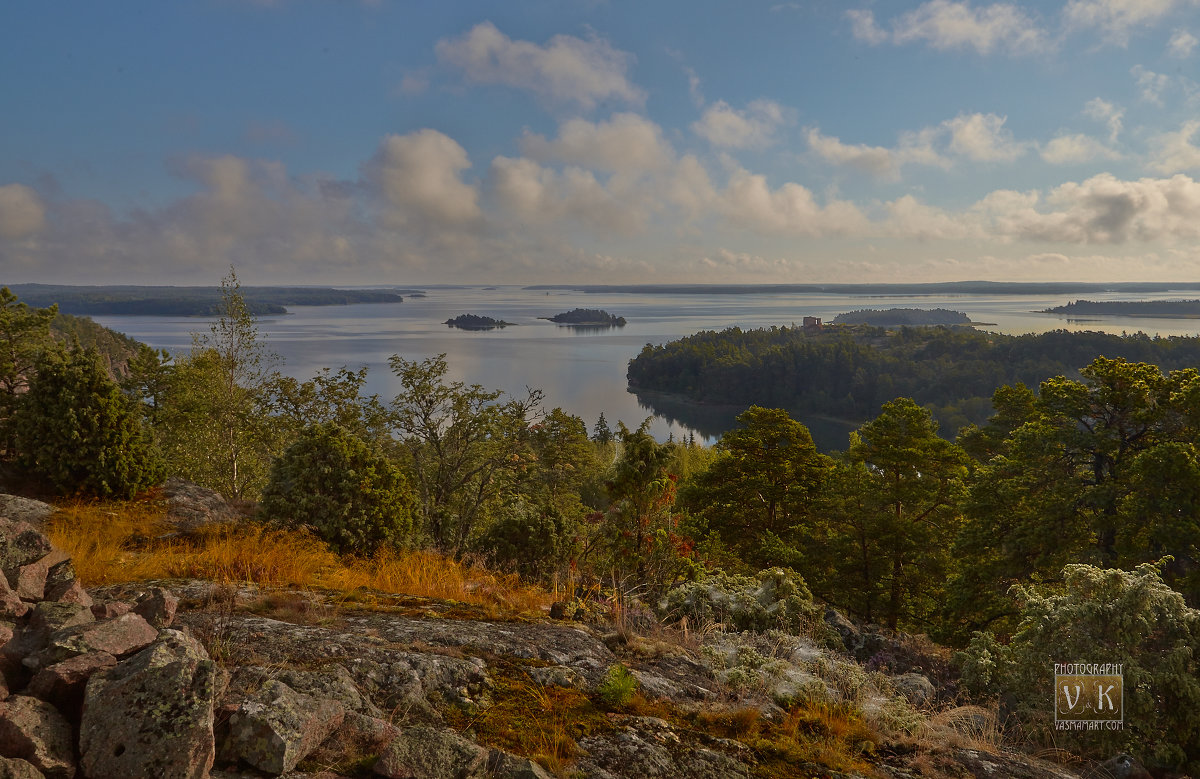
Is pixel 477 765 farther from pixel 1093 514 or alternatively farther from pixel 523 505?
pixel 1093 514

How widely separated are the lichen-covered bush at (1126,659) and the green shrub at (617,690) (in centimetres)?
411

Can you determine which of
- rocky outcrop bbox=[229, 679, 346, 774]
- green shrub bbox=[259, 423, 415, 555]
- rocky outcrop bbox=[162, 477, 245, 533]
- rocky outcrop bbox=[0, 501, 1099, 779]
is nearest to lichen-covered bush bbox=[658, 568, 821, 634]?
rocky outcrop bbox=[0, 501, 1099, 779]

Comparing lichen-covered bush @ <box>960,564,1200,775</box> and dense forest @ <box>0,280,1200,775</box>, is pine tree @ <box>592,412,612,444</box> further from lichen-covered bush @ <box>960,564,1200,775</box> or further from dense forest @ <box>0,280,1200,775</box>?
lichen-covered bush @ <box>960,564,1200,775</box>

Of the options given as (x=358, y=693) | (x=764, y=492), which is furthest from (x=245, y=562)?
(x=764, y=492)

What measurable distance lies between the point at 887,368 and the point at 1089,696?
154 meters

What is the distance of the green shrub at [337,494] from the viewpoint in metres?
9.40

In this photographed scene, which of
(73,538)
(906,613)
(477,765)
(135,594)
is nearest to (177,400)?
(73,538)

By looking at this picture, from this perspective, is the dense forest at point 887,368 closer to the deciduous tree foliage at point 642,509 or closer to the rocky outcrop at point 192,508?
the deciduous tree foliage at point 642,509

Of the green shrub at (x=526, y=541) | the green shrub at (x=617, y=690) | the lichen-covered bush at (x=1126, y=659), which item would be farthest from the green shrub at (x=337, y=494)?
the lichen-covered bush at (x=1126, y=659)

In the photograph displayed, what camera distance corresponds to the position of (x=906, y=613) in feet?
63.8

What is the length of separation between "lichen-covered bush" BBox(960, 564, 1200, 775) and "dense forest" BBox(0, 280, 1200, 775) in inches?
0.9

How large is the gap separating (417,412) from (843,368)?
473ft

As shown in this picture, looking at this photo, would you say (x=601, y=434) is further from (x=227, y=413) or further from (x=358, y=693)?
(x=358, y=693)

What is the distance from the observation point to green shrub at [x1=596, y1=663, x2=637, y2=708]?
3764 mm
